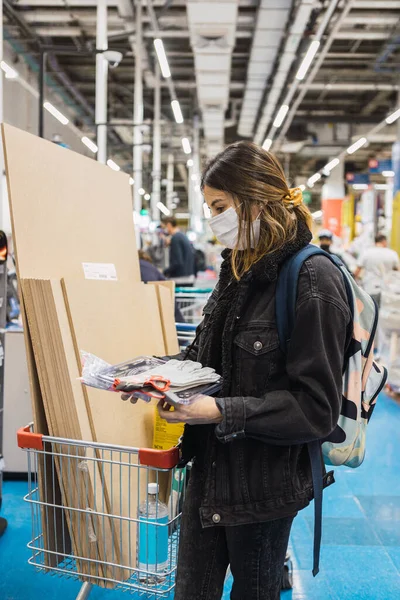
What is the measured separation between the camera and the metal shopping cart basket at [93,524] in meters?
1.93

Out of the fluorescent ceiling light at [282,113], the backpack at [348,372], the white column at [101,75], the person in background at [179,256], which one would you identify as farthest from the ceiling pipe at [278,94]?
the backpack at [348,372]

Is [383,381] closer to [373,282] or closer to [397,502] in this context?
[397,502]

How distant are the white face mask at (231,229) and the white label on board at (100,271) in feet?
2.75

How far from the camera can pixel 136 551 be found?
6.49 ft

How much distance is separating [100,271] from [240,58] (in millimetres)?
16335

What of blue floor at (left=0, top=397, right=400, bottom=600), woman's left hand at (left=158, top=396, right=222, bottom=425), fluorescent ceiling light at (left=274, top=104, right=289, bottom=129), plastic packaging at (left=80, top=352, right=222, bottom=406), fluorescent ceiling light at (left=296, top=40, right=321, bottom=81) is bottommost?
blue floor at (left=0, top=397, right=400, bottom=600)

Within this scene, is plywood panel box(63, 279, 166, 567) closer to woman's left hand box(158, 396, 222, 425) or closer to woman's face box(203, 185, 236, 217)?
woman's left hand box(158, 396, 222, 425)

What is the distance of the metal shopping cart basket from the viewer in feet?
6.33

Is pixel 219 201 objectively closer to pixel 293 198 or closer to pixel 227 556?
pixel 293 198

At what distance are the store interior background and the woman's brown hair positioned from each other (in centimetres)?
14

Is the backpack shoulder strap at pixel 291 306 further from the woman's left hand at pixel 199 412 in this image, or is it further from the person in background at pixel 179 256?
the person in background at pixel 179 256

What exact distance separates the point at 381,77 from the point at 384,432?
54.9 feet

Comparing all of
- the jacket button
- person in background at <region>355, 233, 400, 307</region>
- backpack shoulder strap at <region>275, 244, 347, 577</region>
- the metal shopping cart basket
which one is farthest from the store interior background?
person in background at <region>355, 233, 400, 307</region>

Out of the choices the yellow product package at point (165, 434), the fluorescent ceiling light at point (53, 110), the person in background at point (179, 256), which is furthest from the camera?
the fluorescent ceiling light at point (53, 110)
